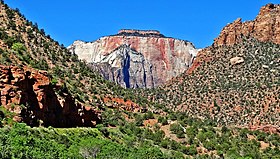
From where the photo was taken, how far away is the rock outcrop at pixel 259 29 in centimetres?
11881

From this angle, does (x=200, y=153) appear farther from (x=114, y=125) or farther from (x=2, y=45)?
(x=2, y=45)

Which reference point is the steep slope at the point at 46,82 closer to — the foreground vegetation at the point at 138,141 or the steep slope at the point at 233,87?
the foreground vegetation at the point at 138,141

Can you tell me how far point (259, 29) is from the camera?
12056 centimetres

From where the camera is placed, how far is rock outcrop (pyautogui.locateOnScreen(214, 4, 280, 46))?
119 meters

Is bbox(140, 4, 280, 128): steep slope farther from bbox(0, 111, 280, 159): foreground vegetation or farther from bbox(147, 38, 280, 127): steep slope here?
bbox(0, 111, 280, 159): foreground vegetation

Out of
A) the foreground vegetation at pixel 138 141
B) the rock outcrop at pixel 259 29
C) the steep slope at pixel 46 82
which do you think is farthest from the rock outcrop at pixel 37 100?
the rock outcrop at pixel 259 29

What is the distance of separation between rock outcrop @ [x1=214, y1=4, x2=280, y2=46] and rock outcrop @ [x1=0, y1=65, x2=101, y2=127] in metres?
71.5

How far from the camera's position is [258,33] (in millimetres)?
119500

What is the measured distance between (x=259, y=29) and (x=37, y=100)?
83290mm

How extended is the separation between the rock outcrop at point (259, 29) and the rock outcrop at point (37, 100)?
71466 millimetres

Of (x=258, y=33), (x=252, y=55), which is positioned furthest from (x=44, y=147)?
(x=258, y=33)

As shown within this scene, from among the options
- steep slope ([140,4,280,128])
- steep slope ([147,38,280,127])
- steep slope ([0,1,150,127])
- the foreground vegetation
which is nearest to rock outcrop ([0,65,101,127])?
steep slope ([0,1,150,127])

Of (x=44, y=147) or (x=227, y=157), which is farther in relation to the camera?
(x=227, y=157)

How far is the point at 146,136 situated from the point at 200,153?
7.45 metres
